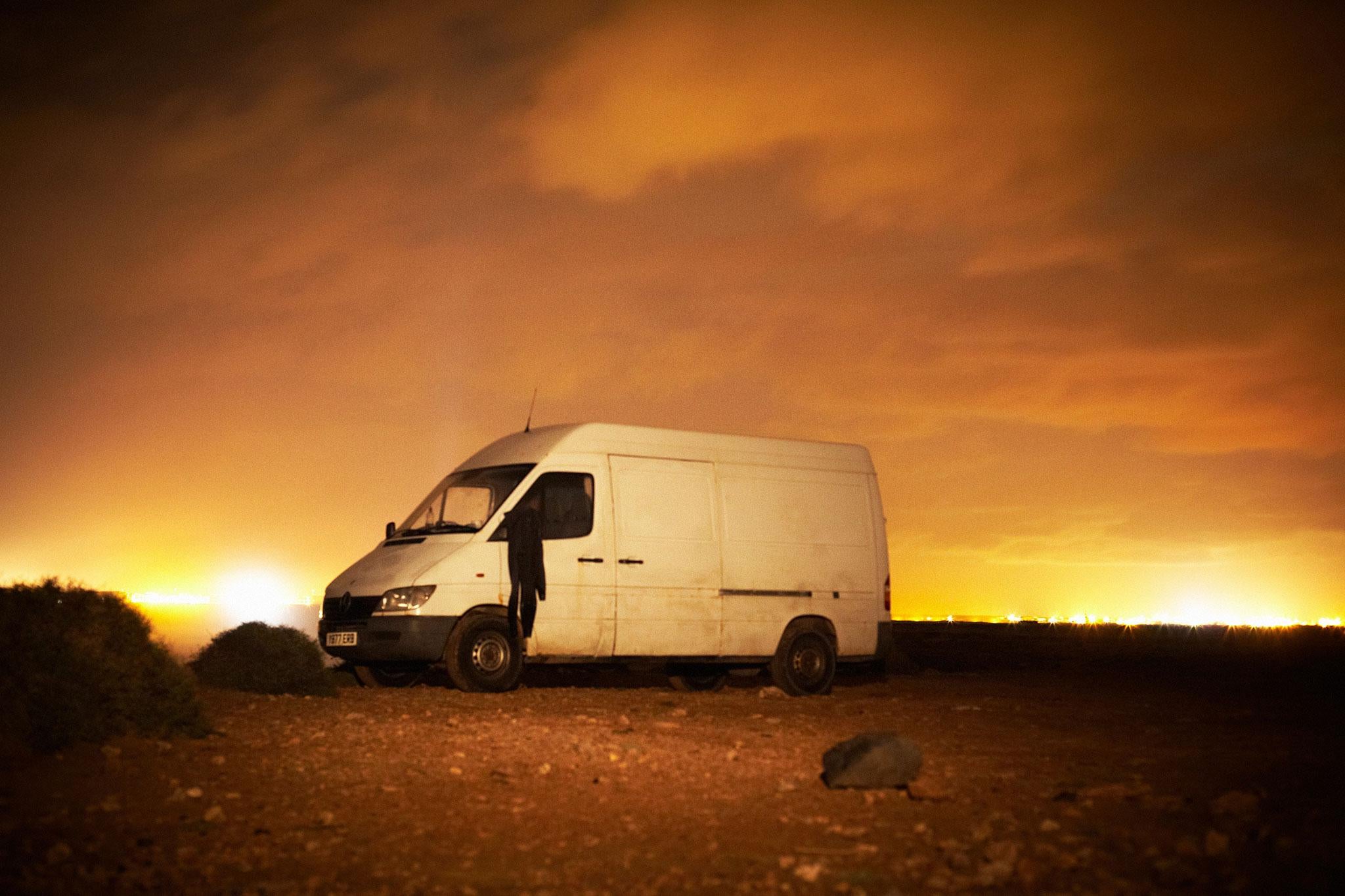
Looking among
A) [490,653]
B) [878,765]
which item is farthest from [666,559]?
[878,765]

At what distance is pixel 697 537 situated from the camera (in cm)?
1479

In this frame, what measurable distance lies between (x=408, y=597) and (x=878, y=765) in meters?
6.80

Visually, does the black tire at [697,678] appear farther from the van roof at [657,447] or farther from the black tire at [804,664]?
the van roof at [657,447]

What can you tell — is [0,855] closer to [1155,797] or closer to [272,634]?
[1155,797]

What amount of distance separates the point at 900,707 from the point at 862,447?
4.29 metres

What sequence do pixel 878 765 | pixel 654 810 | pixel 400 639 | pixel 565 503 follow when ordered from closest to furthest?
1. pixel 654 810
2. pixel 878 765
3. pixel 400 639
4. pixel 565 503

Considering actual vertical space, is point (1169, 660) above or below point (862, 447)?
below

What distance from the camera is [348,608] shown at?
45.4ft

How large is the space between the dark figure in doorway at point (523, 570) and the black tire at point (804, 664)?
3.35 meters

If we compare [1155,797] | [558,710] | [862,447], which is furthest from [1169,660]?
[1155,797]

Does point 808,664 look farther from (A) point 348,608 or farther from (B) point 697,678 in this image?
(A) point 348,608

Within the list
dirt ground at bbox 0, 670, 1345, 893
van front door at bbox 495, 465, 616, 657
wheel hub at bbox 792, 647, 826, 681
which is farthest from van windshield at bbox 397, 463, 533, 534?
wheel hub at bbox 792, 647, 826, 681

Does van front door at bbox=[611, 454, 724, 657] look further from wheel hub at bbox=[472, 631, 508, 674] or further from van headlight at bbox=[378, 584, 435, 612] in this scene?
van headlight at bbox=[378, 584, 435, 612]

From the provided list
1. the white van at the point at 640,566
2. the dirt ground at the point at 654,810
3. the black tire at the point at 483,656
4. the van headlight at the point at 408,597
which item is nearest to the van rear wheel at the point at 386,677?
the white van at the point at 640,566
